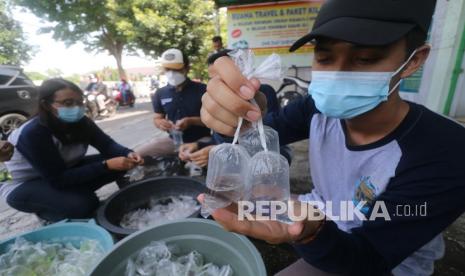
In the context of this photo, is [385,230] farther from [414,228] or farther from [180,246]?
[180,246]

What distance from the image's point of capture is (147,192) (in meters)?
2.13

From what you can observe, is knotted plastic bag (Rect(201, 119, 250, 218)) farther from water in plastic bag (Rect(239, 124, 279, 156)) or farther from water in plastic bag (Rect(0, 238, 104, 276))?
water in plastic bag (Rect(0, 238, 104, 276))

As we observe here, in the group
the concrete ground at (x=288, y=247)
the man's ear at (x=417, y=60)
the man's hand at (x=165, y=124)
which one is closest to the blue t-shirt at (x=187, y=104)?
the man's hand at (x=165, y=124)

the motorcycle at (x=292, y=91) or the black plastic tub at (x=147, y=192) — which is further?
the motorcycle at (x=292, y=91)

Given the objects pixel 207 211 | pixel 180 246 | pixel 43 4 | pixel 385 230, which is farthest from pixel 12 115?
pixel 43 4

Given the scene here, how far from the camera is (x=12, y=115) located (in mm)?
5602

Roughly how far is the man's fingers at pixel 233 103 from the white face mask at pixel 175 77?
2100 millimetres

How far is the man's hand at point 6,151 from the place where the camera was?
1879mm

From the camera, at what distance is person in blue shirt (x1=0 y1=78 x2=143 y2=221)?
77.5 inches

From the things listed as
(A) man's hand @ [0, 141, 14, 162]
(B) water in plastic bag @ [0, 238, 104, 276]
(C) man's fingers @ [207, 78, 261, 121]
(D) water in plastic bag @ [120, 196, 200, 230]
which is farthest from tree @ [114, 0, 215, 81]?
(C) man's fingers @ [207, 78, 261, 121]

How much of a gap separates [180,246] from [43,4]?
46.6ft

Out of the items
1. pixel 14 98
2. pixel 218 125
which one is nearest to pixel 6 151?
pixel 218 125

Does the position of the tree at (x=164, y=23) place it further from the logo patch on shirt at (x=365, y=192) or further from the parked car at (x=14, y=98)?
the logo patch on shirt at (x=365, y=192)

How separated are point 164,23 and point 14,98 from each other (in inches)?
266
